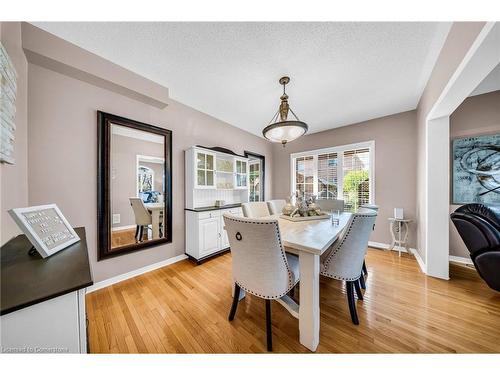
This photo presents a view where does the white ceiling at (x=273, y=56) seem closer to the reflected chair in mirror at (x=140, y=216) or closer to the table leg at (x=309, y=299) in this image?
the reflected chair in mirror at (x=140, y=216)

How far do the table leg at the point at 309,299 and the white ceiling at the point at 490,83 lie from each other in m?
3.14

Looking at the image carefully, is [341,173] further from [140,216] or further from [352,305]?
[140,216]

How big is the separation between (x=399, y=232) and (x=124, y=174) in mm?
4273

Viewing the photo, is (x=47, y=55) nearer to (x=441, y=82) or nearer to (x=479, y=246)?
(x=441, y=82)

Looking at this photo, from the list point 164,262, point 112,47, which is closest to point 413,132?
point 112,47

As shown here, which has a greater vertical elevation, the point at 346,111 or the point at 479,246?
the point at 346,111

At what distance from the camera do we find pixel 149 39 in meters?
1.57

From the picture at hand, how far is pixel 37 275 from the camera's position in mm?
717

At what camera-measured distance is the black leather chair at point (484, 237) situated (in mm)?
A: 1633

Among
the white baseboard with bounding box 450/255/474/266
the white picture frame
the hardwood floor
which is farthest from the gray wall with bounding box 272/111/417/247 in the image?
the white picture frame

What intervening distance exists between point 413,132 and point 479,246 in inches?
82.9

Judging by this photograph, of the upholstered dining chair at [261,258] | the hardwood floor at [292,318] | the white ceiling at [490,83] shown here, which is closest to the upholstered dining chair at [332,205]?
the hardwood floor at [292,318]

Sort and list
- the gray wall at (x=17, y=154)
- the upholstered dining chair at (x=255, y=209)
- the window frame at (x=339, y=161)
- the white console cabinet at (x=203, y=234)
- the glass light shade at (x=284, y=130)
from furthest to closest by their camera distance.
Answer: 1. the window frame at (x=339, y=161)
2. the white console cabinet at (x=203, y=234)
3. the upholstered dining chair at (x=255, y=209)
4. the glass light shade at (x=284, y=130)
5. the gray wall at (x=17, y=154)

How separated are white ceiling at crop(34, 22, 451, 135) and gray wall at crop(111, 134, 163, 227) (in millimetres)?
882
